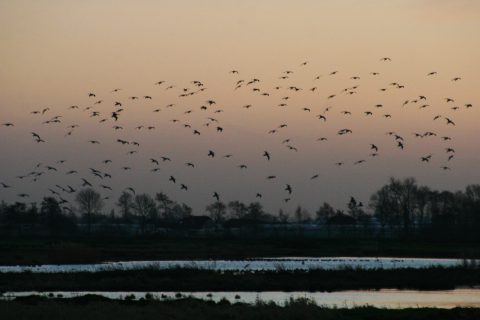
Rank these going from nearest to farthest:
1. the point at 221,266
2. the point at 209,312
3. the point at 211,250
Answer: the point at 209,312
the point at 221,266
the point at 211,250

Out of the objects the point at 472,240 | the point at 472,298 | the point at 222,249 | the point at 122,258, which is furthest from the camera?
the point at 472,240

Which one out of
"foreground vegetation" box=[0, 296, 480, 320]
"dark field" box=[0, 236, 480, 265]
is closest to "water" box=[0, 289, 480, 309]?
"foreground vegetation" box=[0, 296, 480, 320]

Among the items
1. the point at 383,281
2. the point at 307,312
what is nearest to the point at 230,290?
the point at 383,281

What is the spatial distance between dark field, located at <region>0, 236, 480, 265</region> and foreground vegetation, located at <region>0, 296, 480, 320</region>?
50.0 metres

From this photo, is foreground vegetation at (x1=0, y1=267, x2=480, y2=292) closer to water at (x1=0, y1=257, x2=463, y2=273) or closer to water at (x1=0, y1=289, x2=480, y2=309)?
water at (x1=0, y1=289, x2=480, y2=309)

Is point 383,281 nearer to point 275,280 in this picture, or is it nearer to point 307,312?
point 275,280

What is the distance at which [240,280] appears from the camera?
66.9 m

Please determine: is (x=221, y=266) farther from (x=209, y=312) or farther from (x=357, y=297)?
(x=209, y=312)

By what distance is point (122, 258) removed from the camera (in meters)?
102

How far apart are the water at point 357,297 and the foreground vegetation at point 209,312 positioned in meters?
6.20

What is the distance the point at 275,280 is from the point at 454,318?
88.7 feet

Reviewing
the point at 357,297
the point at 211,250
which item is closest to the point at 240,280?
the point at 357,297

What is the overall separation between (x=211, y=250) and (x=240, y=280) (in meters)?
53.0

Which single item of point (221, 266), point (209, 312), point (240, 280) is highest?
point (221, 266)
